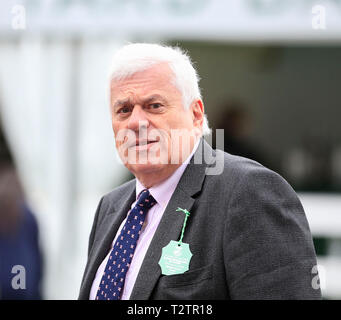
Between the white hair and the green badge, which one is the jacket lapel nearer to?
the green badge

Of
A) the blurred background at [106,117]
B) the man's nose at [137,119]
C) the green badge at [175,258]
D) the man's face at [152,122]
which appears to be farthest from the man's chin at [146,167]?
the blurred background at [106,117]

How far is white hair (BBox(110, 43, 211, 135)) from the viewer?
5.32ft

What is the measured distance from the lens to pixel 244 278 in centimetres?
143

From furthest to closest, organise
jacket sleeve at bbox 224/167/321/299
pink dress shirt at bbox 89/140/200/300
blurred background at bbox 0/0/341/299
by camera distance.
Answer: blurred background at bbox 0/0/341/299
pink dress shirt at bbox 89/140/200/300
jacket sleeve at bbox 224/167/321/299

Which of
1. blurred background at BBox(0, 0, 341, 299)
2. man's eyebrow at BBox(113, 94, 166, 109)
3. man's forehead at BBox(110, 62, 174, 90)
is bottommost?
blurred background at BBox(0, 0, 341, 299)

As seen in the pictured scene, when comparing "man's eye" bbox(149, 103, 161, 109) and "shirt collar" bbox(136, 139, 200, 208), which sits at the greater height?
"man's eye" bbox(149, 103, 161, 109)

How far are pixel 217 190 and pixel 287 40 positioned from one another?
2.96 metres

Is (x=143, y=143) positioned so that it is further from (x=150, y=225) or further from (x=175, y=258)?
(x=175, y=258)

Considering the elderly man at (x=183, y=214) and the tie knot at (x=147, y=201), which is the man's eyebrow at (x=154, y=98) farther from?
the tie knot at (x=147, y=201)

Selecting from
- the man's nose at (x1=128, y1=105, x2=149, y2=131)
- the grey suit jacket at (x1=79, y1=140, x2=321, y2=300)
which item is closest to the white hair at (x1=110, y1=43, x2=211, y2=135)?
the man's nose at (x1=128, y1=105, x2=149, y2=131)

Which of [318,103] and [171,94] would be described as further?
[318,103]

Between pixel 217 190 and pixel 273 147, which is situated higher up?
pixel 217 190
